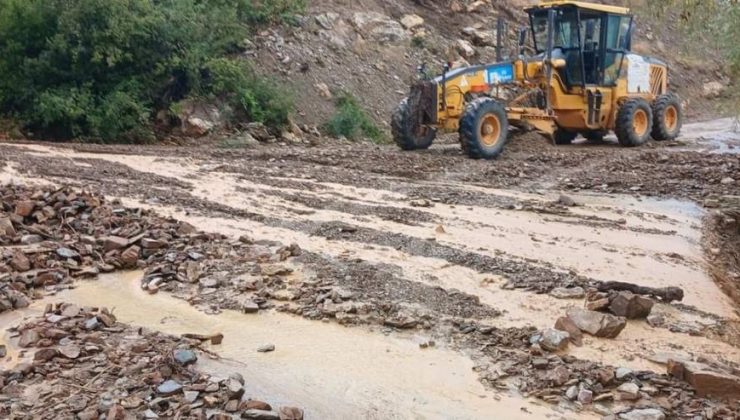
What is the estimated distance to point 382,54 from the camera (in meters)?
21.7

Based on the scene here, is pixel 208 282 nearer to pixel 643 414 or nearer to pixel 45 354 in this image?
pixel 45 354

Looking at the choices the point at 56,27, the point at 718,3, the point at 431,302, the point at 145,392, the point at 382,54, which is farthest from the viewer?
the point at 382,54

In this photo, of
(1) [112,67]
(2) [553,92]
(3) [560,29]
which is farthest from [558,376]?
(1) [112,67]

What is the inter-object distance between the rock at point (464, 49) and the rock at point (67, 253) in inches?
704

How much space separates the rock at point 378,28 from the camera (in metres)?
22.1

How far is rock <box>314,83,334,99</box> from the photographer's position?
19.2m

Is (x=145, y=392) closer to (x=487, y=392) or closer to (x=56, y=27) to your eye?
(x=487, y=392)

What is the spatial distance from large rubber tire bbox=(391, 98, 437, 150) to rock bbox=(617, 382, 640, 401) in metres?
10.4

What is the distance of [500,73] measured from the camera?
585 inches

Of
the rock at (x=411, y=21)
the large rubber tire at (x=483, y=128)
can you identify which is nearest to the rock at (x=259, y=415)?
the large rubber tire at (x=483, y=128)

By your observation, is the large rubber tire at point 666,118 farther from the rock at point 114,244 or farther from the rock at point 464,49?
the rock at point 114,244

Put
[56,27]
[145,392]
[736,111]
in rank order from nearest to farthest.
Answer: [145,392] → [736,111] → [56,27]

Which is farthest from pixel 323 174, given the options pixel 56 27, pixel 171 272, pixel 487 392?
pixel 56 27

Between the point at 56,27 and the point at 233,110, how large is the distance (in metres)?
4.43
